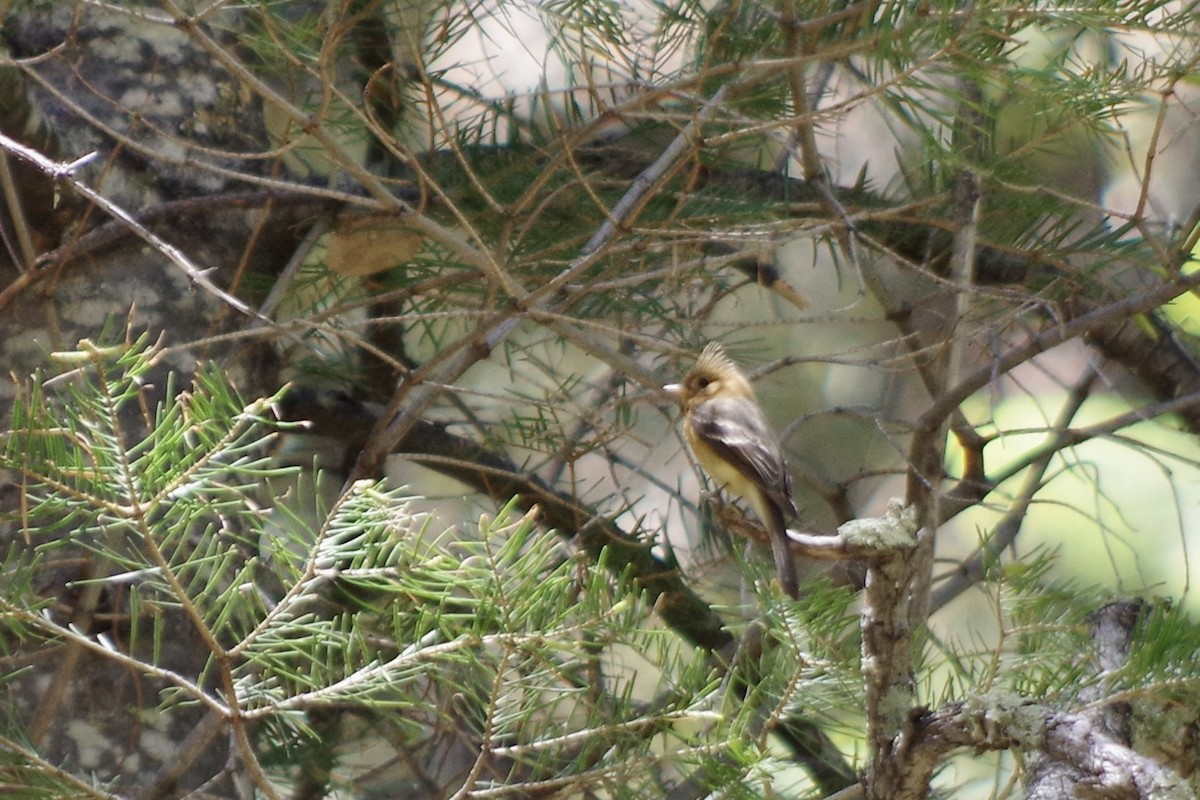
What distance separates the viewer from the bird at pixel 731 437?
73.0 inches

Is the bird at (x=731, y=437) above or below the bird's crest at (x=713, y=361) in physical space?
below

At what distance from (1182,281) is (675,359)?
88 cm

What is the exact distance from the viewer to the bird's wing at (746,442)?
6.07 feet

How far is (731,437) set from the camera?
6.41 ft

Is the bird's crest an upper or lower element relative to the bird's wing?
upper

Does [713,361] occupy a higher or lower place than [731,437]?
higher

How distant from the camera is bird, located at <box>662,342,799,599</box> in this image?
1.85 metres

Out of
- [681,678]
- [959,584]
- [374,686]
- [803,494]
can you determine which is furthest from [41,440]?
[803,494]

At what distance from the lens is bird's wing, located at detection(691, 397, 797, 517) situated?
185 centimetres

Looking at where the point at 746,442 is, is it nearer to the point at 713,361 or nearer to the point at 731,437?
the point at 731,437

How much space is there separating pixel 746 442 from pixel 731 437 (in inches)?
1.2

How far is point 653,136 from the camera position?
239cm

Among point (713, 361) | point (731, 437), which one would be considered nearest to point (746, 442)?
point (731, 437)

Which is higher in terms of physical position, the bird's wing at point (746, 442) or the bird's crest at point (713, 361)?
the bird's crest at point (713, 361)
